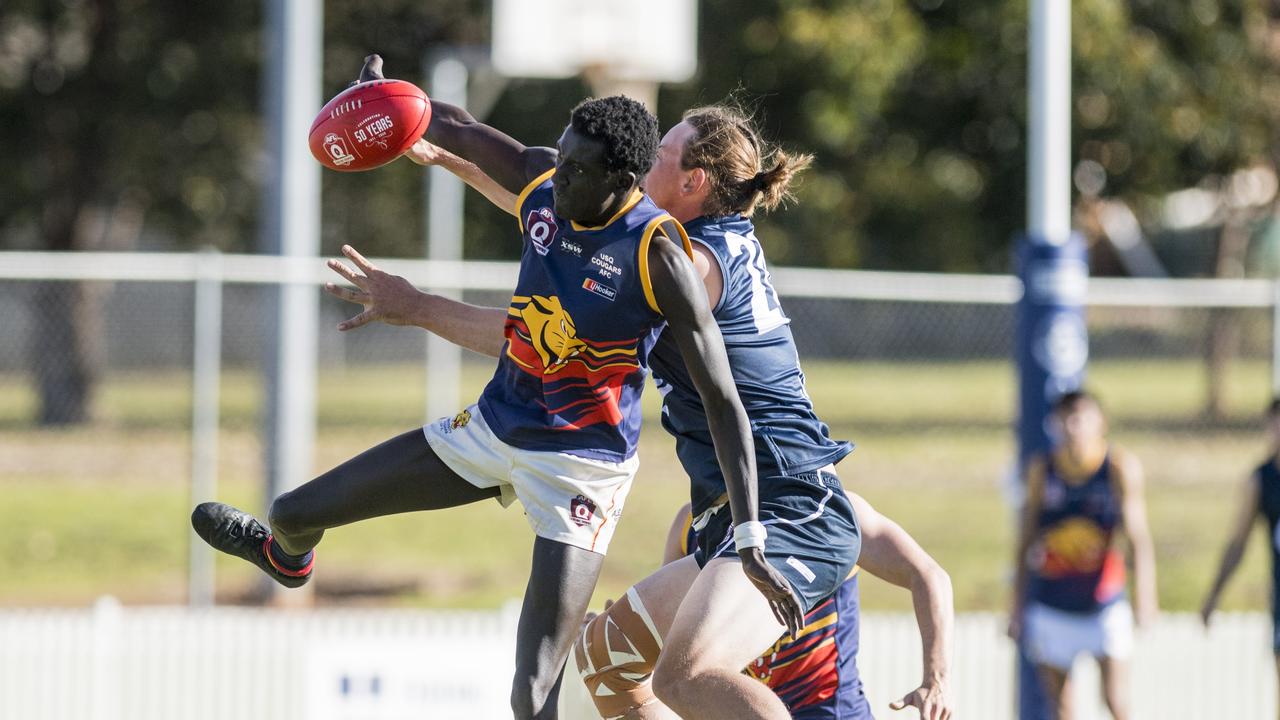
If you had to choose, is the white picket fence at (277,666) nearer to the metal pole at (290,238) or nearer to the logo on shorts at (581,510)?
the metal pole at (290,238)

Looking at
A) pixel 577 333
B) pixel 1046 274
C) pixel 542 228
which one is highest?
pixel 1046 274

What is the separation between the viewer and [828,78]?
19078 millimetres

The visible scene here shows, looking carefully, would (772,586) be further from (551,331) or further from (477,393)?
(477,393)

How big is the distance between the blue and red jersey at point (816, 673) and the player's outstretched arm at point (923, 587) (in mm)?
113

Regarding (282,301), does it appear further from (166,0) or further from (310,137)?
(166,0)

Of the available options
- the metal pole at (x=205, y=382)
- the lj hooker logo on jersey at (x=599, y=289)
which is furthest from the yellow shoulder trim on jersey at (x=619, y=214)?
the metal pole at (x=205, y=382)

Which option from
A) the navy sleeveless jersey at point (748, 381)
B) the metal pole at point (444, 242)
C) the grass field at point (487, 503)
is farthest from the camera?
the metal pole at point (444, 242)

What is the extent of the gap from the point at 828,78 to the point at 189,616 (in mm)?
12283

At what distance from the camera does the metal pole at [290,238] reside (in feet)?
33.6

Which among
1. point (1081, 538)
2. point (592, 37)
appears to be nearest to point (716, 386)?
point (1081, 538)

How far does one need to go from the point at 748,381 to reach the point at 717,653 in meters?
0.77

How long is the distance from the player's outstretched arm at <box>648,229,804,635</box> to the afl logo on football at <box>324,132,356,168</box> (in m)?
1.11

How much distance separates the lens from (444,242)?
48.1ft

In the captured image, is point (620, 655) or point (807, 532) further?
point (620, 655)
